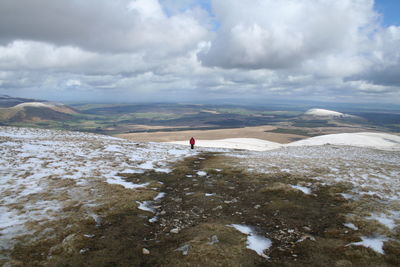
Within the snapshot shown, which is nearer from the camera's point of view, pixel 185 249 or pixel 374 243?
pixel 185 249

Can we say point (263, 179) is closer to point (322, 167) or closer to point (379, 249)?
point (322, 167)

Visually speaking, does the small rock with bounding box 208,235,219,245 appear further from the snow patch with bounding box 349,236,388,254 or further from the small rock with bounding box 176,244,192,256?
the snow patch with bounding box 349,236,388,254

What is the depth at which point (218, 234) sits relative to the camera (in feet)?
33.1

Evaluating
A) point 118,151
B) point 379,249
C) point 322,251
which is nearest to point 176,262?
point 322,251

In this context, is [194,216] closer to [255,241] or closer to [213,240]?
[213,240]

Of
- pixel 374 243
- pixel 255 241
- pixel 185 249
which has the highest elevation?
pixel 374 243

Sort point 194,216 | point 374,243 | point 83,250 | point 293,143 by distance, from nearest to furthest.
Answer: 1. point 83,250
2. point 374,243
3. point 194,216
4. point 293,143

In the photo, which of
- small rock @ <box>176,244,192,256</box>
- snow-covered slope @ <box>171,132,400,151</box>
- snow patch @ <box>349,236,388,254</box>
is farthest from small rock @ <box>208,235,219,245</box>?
snow-covered slope @ <box>171,132,400,151</box>

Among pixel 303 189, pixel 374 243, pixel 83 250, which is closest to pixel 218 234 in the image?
pixel 83 250

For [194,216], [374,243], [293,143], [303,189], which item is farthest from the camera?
[293,143]

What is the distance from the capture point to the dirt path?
8312 millimetres

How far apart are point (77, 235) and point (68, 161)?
15579 millimetres

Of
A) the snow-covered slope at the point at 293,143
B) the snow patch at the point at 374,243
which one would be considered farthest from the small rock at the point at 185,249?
the snow-covered slope at the point at 293,143

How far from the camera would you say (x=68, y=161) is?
23.1 meters
